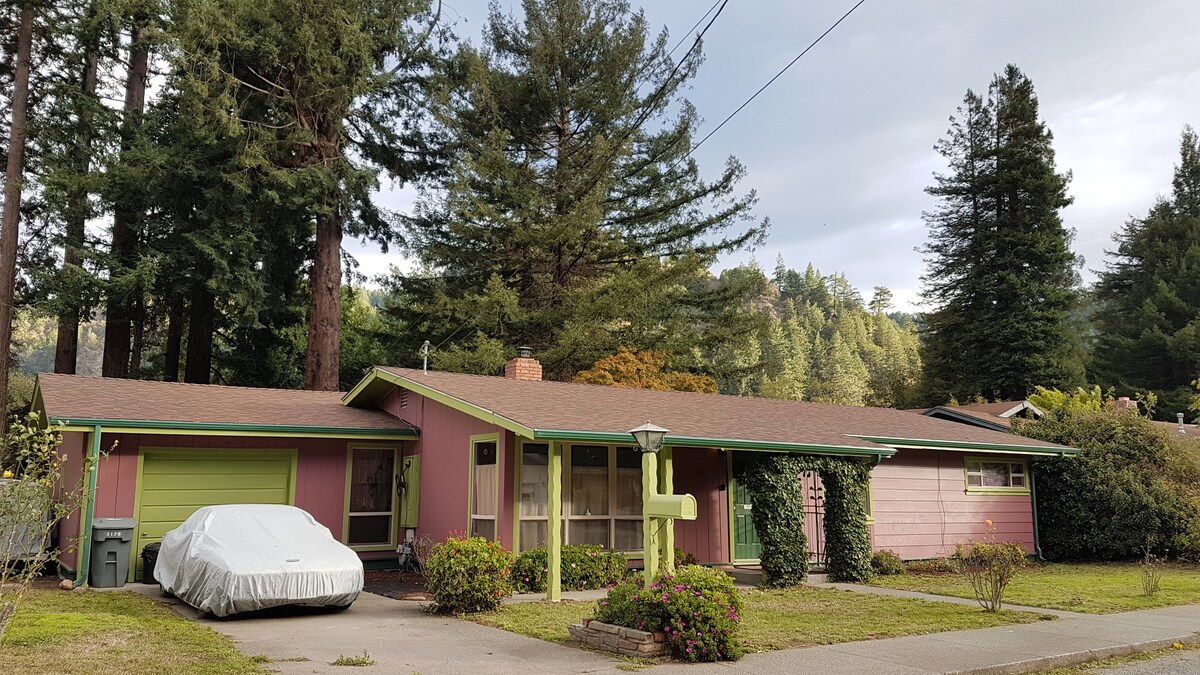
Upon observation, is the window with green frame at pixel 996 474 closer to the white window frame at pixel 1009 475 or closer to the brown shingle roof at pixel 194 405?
the white window frame at pixel 1009 475

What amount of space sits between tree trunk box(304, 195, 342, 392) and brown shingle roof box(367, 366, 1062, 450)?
871 cm

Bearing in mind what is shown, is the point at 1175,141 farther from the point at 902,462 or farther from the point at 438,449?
the point at 438,449

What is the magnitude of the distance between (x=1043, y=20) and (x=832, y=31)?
11.4ft

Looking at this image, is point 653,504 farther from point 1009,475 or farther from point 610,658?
point 1009,475

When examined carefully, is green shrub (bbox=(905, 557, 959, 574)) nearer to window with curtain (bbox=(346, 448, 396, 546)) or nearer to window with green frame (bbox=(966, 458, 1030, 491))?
window with green frame (bbox=(966, 458, 1030, 491))

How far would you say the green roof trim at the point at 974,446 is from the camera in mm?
14864

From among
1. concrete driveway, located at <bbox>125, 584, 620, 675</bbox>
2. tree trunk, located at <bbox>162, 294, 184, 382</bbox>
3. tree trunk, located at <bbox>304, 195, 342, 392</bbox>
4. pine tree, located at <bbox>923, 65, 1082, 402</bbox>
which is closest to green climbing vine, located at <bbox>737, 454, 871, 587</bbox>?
concrete driveway, located at <bbox>125, 584, 620, 675</bbox>

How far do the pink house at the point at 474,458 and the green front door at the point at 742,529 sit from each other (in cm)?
3

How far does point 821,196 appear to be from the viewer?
65.1 ft

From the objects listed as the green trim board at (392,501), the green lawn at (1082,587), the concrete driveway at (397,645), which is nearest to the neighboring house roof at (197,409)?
the green trim board at (392,501)

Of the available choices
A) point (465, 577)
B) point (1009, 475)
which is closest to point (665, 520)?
point (465, 577)

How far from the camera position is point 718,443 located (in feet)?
38.1

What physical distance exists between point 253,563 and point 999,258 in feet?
127

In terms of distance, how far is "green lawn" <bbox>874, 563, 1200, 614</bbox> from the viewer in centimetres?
1047
